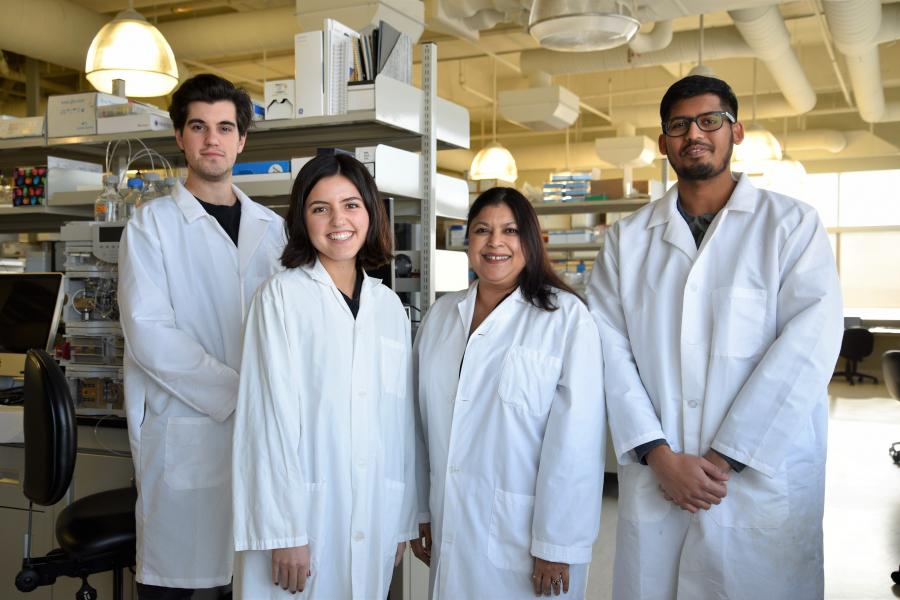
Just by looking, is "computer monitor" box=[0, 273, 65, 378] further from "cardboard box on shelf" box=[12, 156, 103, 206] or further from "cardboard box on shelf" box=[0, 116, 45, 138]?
"cardboard box on shelf" box=[0, 116, 45, 138]

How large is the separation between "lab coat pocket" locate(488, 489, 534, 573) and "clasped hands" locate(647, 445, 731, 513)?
33 centimetres

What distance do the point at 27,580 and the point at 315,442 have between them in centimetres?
99

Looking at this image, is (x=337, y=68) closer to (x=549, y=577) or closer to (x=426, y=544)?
(x=426, y=544)

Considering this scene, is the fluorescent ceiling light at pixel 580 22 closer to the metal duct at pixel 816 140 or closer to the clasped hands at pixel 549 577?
the clasped hands at pixel 549 577

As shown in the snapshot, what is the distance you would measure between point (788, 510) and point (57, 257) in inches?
130

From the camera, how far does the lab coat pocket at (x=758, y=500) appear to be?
190 centimetres

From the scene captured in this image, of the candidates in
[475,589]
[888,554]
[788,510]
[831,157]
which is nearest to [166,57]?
[475,589]

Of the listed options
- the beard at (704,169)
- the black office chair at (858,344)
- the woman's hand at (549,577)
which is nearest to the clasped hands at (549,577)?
the woman's hand at (549,577)

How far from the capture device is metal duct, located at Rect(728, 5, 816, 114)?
597 cm

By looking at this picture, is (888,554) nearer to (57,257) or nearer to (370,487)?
(370,487)

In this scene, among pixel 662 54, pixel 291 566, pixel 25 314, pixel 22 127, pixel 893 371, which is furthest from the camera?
pixel 662 54

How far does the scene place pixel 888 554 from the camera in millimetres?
4047

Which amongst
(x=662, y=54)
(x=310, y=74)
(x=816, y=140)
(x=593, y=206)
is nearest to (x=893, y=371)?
(x=593, y=206)

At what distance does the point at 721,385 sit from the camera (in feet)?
6.32
